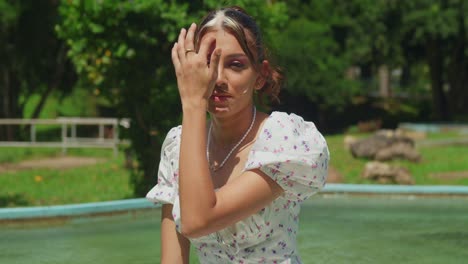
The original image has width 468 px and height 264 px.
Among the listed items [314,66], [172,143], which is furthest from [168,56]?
[314,66]

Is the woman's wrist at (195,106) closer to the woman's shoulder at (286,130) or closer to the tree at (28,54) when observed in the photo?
the woman's shoulder at (286,130)

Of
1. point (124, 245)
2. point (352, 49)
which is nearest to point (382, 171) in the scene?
point (124, 245)

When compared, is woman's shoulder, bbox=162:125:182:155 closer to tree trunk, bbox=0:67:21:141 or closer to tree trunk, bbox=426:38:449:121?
tree trunk, bbox=0:67:21:141

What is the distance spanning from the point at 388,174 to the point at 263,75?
1012 centimetres

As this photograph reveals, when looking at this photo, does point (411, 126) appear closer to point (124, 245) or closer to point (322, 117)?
point (322, 117)

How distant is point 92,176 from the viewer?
14.2 m

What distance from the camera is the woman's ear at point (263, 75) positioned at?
2779 millimetres

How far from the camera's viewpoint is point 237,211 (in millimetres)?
2512

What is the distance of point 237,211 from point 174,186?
1.30 feet

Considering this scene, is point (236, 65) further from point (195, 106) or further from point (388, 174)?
point (388, 174)

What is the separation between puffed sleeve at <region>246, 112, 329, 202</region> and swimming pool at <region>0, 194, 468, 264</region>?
3843 millimetres

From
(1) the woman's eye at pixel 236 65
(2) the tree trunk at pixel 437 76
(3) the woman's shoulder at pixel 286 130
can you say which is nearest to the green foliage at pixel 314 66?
(2) the tree trunk at pixel 437 76

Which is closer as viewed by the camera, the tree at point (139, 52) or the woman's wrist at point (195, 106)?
the woman's wrist at point (195, 106)

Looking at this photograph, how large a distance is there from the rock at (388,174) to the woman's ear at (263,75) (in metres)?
10.0
